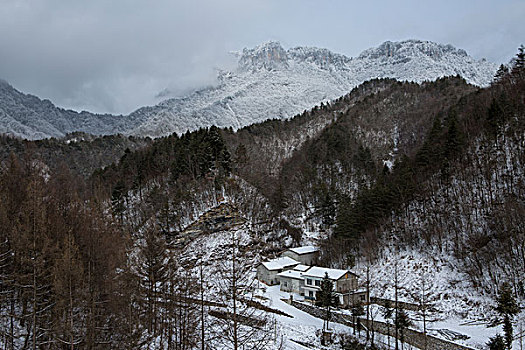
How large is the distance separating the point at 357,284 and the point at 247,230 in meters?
18.3

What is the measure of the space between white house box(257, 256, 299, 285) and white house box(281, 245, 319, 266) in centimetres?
133

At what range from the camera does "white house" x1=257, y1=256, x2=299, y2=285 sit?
126 feet

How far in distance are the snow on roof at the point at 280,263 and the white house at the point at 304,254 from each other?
92 centimetres

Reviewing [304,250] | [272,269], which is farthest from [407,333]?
[304,250]

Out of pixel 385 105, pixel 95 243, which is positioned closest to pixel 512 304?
pixel 95 243

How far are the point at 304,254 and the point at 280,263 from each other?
141 inches

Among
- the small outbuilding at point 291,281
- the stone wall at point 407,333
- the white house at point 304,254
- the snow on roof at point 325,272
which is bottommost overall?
the stone wall at point 407,333

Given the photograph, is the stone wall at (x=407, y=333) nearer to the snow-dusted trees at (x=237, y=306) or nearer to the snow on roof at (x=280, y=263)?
the snow on roof at (x=280, y=263)

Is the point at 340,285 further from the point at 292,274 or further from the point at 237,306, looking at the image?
the point at 237,306

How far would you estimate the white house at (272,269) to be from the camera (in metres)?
38.4

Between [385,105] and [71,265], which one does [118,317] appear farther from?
[385,105]

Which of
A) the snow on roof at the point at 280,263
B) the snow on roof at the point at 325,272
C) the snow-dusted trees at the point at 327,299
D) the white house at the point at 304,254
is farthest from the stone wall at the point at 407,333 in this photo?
the white house at the point at 304,254

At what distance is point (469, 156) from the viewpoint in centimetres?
3838

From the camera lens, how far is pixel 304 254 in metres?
41.3
